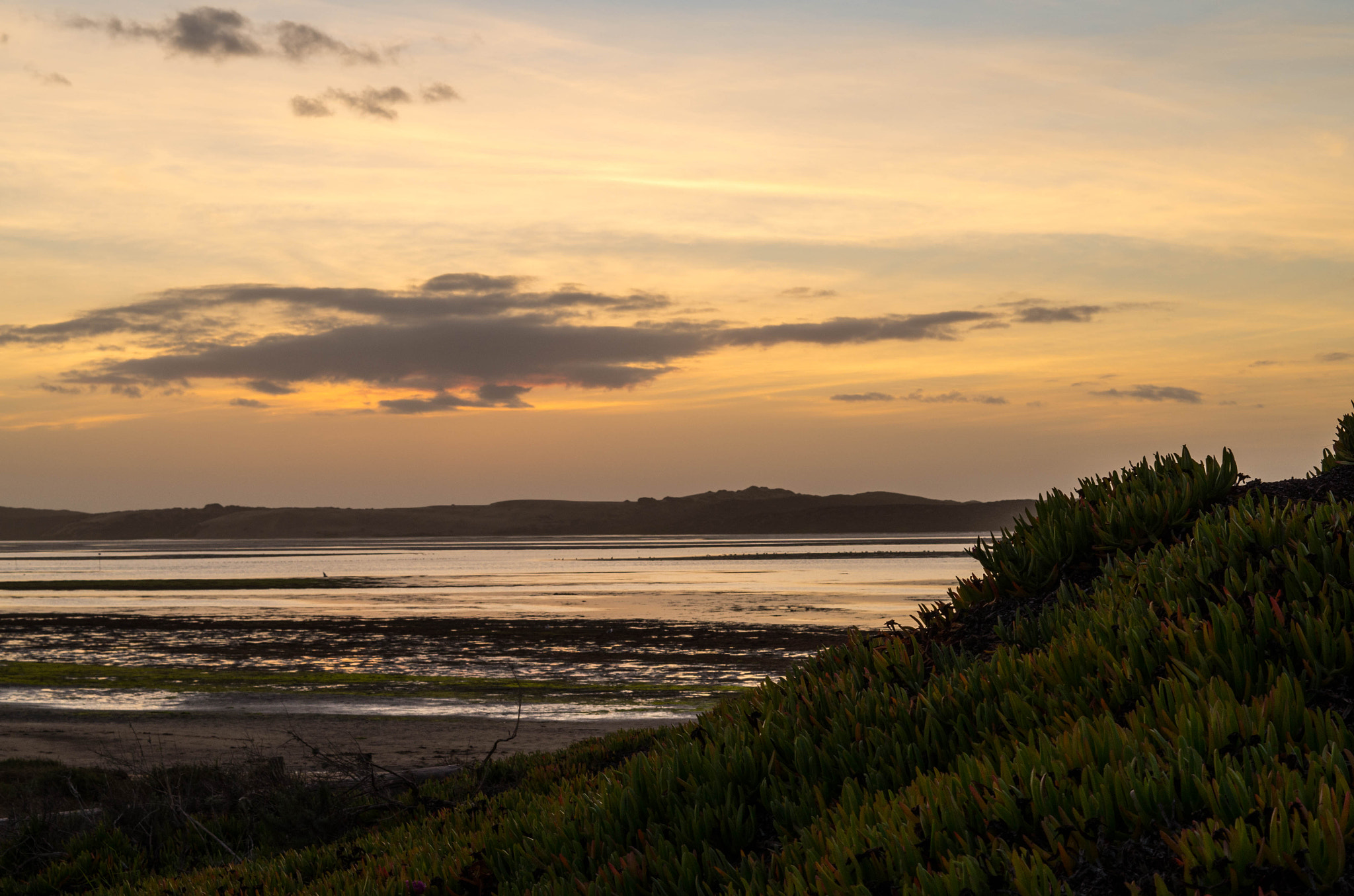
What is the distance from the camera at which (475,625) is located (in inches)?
1640

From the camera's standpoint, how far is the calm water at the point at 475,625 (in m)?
28.4

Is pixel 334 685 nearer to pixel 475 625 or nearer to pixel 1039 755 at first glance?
pixel 475 625

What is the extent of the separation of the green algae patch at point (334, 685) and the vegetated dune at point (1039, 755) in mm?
17261

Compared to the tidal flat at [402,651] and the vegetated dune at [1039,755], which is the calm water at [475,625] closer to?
the tidal flat at [402,651]

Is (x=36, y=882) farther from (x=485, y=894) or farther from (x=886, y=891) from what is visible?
(x=886, y=891)

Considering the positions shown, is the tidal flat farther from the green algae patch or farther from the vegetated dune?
the vegetated dune

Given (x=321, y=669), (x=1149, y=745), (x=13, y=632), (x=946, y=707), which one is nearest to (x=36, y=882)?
(x=946, y=707)

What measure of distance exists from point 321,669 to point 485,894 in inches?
1080

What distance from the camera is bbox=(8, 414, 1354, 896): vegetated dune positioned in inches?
126

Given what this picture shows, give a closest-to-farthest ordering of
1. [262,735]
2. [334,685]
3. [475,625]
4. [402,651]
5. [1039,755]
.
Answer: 1. [1039,755]
2. [262,735]
3. [334,685]
4. [402,651]
5. [475,625]

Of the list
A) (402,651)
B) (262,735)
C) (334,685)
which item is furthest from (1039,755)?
(402,651)

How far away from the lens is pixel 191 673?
96.5ft

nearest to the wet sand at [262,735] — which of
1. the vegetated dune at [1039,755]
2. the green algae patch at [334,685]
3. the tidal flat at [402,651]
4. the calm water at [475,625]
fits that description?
the tidal flat at [402,651]

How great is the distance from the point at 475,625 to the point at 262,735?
70.7 feet
